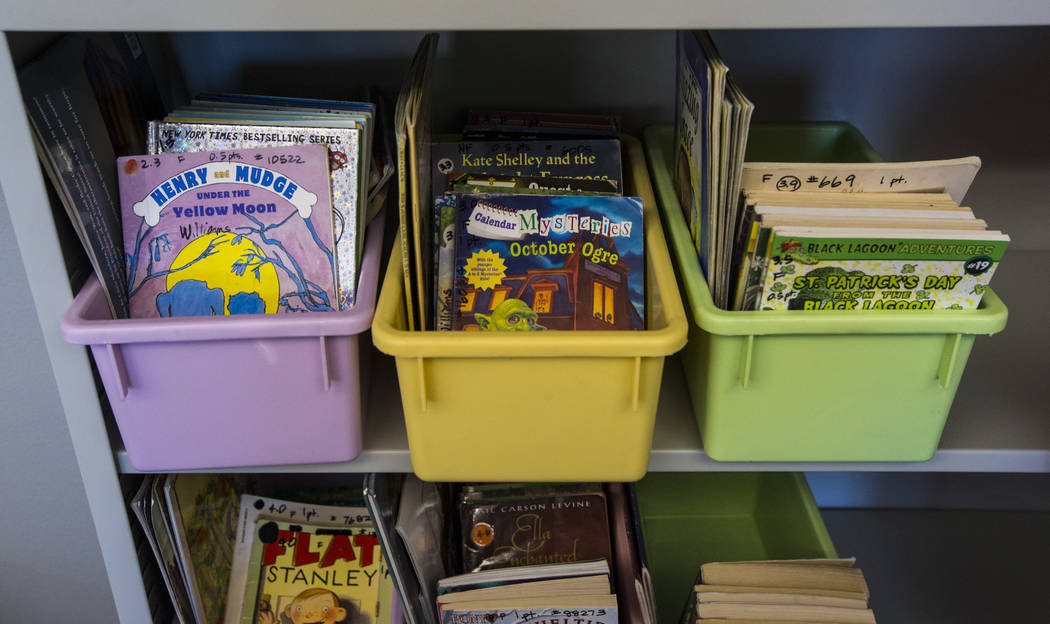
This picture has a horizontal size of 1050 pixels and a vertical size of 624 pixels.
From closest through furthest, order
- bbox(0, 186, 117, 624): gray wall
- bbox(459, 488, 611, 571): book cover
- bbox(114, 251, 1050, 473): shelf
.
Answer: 1. bbox(114, 251, 1050, 473): shelf
2. bbox(459, 488, 611, 571): book cover
3. bbox(0, 186, 117, 624): gray wall

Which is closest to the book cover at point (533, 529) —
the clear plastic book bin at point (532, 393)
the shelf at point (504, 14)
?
the clear plastic book bin at point (532, 393)

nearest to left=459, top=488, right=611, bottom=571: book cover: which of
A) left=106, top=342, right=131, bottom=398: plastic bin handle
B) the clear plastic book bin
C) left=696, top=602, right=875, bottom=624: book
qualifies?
left=696, top=602, right=875, bottom=624: book

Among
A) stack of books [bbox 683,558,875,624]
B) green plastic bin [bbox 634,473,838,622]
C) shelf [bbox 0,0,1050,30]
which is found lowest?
green plastic bin [bbox 634,473,838,622]

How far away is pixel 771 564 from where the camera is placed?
1.08 m

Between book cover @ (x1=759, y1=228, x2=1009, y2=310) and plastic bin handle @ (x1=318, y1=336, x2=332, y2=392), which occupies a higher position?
book cover @ (x1=759, y1=228, x2=1009, y2=310)

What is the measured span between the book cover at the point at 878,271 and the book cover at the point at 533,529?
47 cm

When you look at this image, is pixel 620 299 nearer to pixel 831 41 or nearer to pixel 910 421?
pixel 910 421

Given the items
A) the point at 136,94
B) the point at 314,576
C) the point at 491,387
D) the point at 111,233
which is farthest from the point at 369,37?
the point at 314,576

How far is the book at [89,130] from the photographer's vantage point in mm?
802

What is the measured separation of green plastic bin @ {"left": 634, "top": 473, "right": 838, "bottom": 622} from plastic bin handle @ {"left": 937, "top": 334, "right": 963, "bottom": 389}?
0.50 m

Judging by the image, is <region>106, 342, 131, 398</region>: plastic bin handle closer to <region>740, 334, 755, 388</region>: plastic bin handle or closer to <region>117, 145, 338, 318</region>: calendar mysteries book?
<region>117, 145, 338, 318</region>: calendar mysteries book

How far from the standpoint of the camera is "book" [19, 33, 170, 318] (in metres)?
0.80

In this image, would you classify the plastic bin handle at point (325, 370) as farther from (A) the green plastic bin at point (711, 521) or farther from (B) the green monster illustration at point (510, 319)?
(A) the green plastic bin at point (711, 521)

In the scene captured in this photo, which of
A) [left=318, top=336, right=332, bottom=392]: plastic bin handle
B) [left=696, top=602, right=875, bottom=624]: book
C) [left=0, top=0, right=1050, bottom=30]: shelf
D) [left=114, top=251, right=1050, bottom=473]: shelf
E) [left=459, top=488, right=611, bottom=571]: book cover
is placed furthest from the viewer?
[left=459, top=488, right=611, bottom=571]: book cover
